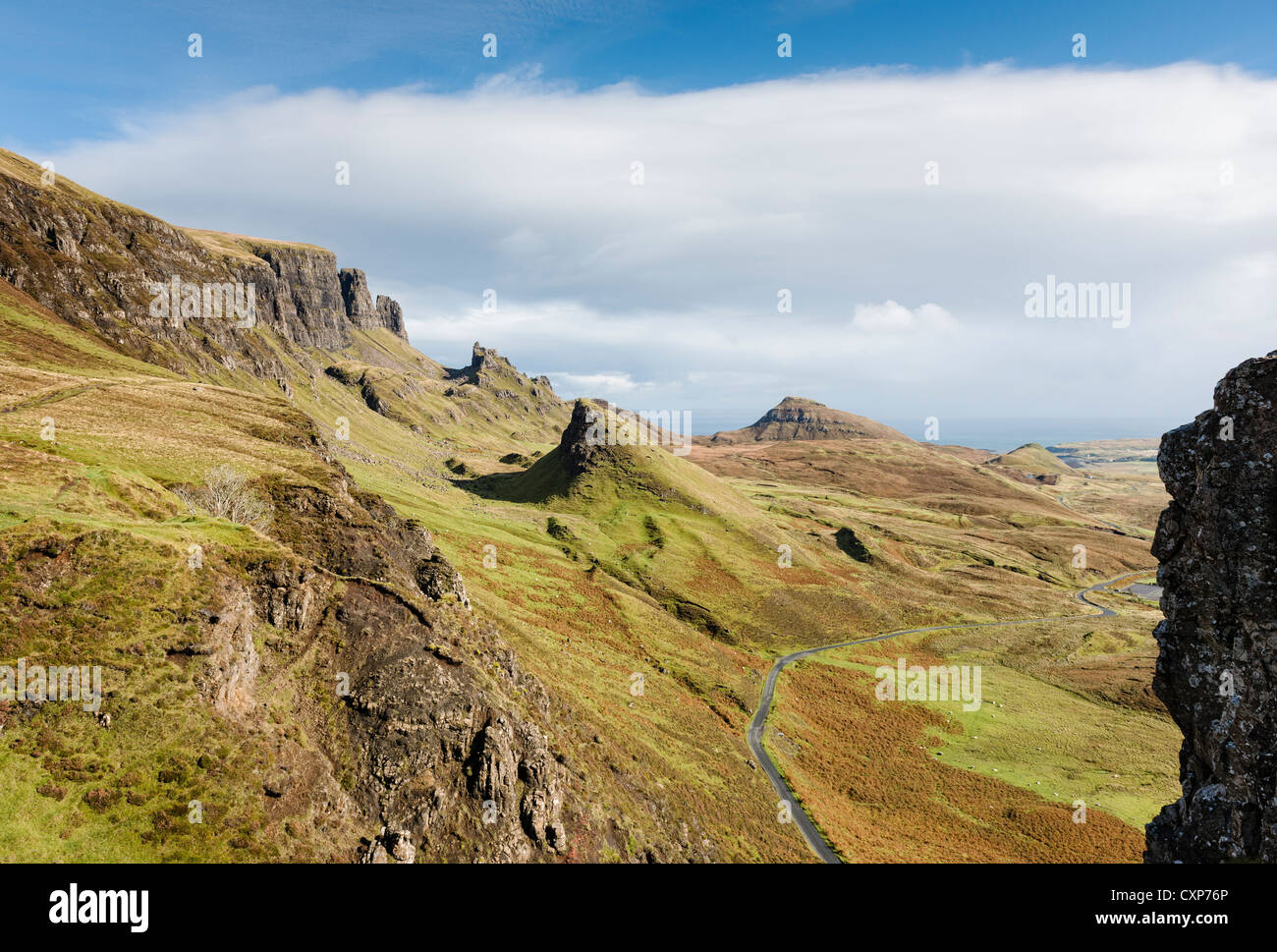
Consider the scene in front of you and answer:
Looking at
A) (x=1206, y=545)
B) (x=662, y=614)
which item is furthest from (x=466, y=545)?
(x=1206, y=545)

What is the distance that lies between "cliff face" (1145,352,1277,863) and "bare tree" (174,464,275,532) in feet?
184

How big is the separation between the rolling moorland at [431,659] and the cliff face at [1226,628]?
104ft

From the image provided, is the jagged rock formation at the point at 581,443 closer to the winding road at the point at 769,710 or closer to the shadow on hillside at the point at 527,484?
the shadow on hillside at the point at 527,484

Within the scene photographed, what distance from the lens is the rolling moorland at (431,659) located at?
25672mm

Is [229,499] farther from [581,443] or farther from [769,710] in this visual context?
[581,443]

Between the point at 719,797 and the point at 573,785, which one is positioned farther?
the point at 719,797

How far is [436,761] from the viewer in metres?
32.9

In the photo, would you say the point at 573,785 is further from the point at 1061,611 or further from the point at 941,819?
the point at 1061,611

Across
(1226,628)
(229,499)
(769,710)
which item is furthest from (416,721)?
(769,710)

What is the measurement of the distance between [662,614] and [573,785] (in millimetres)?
64017

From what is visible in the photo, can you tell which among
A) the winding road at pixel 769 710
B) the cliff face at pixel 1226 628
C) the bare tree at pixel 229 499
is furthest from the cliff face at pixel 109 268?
the cliff face at pixel 1226 628
